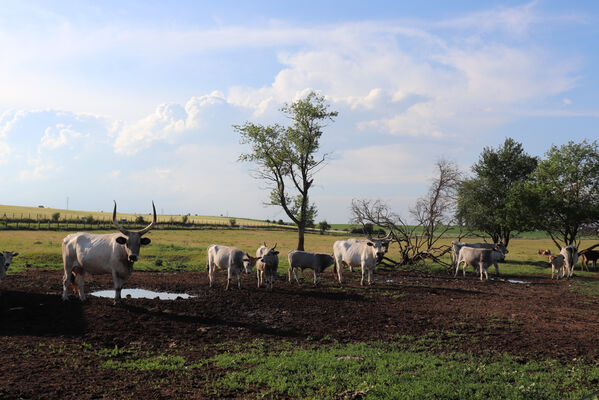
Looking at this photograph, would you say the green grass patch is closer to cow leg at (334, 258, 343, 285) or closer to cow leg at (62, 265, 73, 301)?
cow leg at (62, 265, 73, 301)

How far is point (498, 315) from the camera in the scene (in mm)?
13672

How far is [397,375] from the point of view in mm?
7789

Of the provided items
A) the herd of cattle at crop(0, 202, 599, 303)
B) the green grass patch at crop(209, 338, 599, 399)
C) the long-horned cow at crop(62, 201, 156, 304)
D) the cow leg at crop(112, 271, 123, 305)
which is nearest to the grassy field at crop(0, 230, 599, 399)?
the green grass patch at crop(209, 338, 599, 399)

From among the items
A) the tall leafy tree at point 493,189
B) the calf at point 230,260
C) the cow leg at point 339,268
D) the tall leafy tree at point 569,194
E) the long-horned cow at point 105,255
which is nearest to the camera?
the long-horned cow at point 105,255

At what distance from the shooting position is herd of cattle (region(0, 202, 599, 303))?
13922 millimetres

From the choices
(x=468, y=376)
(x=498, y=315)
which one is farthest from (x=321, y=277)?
(x=468, y=376)

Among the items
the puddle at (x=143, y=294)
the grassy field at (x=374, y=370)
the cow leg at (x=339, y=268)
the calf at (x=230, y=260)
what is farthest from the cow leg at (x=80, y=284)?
the cow leg at (x=339, y=268)

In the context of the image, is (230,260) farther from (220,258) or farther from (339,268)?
(339,268)

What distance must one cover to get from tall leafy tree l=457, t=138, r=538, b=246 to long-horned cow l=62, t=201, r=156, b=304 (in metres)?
34.8

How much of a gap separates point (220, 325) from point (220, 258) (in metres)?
5.96

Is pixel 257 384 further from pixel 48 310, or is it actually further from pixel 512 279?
pixel 512 279

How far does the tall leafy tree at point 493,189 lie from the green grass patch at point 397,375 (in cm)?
3370

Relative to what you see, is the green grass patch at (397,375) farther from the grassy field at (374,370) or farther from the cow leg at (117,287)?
the cow leg at (117,287)

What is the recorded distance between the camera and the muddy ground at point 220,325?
7.88 meters
